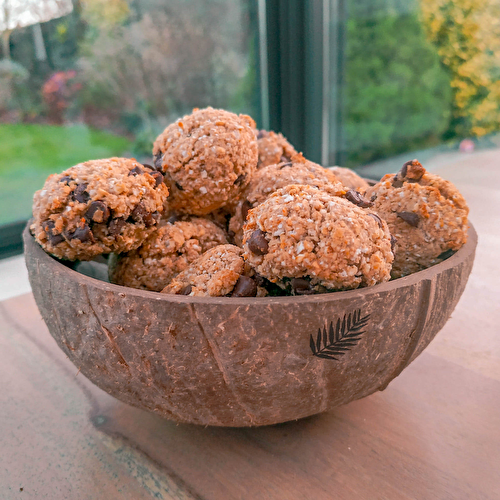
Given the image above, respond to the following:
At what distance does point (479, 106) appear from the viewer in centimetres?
191

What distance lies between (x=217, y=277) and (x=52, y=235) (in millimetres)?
226

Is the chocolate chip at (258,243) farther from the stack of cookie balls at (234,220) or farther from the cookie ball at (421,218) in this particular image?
the cookie ball at (421,218)

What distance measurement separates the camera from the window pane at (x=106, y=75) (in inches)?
69.9

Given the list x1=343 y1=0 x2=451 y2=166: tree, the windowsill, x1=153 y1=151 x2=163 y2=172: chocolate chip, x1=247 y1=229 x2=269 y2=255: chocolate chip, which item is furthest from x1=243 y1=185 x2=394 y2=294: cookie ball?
x1=343 y1=0 x2=451 y2=166: tree

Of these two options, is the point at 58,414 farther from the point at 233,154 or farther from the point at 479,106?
the point at 479,106

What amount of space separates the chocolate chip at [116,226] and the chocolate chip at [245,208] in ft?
0.59

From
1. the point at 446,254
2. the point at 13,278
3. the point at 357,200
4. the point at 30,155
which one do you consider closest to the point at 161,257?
the point at 357,200

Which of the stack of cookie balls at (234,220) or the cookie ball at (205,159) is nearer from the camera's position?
the stack of cookie balls at (234,220)

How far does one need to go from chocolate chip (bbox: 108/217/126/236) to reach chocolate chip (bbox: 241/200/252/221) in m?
0.18

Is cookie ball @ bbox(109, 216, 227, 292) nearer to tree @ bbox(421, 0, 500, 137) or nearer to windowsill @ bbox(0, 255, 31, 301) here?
windowsill @ bbox(0, 255, 31, 301)

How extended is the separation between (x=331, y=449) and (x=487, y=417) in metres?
0.23

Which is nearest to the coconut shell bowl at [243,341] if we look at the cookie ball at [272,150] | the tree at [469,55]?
the cookie ball at [272,150]

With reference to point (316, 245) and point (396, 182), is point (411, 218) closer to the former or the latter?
point (396, 182)

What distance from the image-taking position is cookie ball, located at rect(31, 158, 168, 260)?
0.60m
